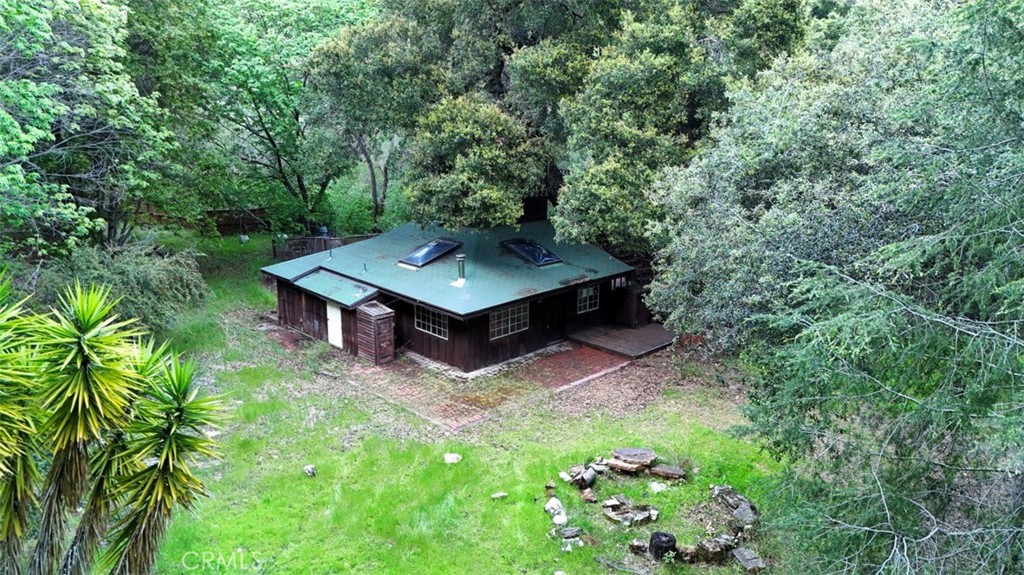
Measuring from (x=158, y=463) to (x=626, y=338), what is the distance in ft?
42.9

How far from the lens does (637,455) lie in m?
11.0

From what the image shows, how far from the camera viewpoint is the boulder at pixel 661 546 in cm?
880

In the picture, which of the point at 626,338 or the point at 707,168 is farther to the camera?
the point at 626,338

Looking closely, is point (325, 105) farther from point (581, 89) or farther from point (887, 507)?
point (887, 507)

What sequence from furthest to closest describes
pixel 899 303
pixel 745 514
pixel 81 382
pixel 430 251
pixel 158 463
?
pixel 430 251 < pixel 745 514 < pixel 899 303 < pixel 158 463 < pixel 81 382

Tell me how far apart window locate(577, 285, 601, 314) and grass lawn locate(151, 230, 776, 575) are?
3.99 m

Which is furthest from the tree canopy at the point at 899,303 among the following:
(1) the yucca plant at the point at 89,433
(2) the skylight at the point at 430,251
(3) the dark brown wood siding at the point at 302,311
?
(3) the dark brown wood siding at the point at 302,311

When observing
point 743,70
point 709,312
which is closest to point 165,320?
point 709,312

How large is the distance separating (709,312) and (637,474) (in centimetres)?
305

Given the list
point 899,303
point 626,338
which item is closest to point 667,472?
point 899,303

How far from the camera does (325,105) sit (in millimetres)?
18828

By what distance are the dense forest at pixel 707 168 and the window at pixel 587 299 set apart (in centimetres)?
179

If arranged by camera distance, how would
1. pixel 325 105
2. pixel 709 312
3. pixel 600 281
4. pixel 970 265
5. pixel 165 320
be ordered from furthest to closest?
pixel 325 105 → pixel 600 281 → pixel 165 320 → pixel 709 312 → pixel 970 265

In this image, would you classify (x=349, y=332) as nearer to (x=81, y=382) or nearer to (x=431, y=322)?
(x=431, y=322)
